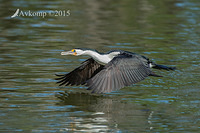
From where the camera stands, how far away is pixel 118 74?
919 cm

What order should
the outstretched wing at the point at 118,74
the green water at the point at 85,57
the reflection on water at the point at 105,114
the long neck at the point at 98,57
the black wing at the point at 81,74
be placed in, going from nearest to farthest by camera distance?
the reflection on water at the point at 105,114, the green water at the point at 85,57, the outstretched wing at the point at 118,74, the long neck at the point at 98,57, the black wing at the point at 81,74

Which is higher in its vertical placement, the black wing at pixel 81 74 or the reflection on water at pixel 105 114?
the black wing at pixel 81 74

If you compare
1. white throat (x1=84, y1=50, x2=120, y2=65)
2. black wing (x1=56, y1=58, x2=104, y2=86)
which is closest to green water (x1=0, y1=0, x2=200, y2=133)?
black wing (x1=56, y1=58, x2=104, y2=86)

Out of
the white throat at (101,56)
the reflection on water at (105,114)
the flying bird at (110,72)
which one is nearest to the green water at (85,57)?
the reflection on water at (105,114)

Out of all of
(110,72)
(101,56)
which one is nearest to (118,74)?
(110,72)

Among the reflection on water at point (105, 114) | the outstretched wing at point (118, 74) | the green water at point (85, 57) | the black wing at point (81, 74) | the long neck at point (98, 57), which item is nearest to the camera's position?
the reflection on water at point (105, 114)

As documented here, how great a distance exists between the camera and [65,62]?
13.0 meters

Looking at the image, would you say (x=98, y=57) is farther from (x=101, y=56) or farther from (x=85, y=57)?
(x=85, y=57)

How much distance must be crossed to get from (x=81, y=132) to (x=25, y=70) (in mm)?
4908

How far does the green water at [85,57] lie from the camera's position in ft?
26.2

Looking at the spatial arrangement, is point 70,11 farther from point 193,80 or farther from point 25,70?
point 193,80

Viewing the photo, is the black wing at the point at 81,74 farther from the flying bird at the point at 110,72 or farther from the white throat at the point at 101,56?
the white throat at the point at 101,56

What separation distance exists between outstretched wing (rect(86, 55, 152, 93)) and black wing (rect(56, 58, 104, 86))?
1.33 m

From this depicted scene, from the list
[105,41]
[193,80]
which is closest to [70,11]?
[105,41]
